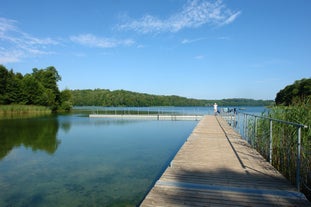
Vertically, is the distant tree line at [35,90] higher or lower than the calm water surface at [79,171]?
higher

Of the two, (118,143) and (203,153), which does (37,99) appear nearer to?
(118,143)

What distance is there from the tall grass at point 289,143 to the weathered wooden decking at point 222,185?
1.26 ft

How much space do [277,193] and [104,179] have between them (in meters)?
3.51

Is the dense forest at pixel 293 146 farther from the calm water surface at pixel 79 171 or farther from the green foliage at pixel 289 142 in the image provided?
the calm water surface at pixel 79 171

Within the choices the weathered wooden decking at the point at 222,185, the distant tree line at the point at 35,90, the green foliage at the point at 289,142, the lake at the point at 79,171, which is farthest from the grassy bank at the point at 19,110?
the weathered wooden decking at the point at 222,185

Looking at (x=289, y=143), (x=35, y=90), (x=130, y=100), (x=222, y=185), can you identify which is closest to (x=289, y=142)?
(x=289, y=143)

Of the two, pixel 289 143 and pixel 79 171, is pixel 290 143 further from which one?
pixel 79 171

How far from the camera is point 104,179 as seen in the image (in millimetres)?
5250

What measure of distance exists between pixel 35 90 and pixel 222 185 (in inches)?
1463

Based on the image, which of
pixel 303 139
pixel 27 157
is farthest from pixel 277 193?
pixel 27 157

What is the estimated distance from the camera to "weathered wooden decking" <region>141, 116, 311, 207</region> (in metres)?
2.66

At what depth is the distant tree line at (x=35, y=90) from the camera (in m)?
32.6

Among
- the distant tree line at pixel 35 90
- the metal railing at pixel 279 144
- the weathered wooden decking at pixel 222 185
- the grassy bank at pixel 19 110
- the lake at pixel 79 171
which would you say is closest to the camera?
the weathered wooden decking at pixel 222 185

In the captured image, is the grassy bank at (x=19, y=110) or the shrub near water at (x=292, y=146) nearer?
the shrub near water at (x=292, y=146)
